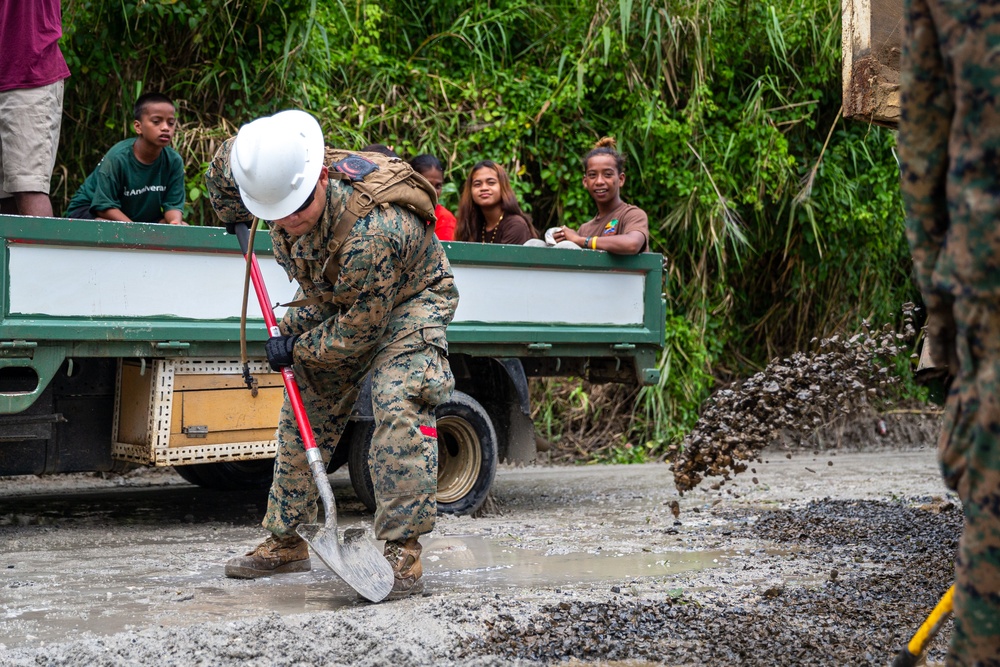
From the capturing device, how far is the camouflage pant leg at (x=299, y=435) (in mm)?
4363

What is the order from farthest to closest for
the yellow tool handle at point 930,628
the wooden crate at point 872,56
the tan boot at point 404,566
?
the tan boot at point 404,566, the wooden crate at point 872,56, the yellow tool handle at point 930,628

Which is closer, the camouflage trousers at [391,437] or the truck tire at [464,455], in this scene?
the camouflage trousers at [391,437]

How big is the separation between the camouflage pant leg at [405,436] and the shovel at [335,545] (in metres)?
0.13

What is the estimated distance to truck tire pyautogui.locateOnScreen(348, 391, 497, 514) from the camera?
20.2ft

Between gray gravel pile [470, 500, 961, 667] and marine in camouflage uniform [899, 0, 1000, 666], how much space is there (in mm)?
1394

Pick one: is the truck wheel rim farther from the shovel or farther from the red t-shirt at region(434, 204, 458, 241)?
the shovel

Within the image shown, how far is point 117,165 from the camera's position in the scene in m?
6.21

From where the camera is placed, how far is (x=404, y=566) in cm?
416

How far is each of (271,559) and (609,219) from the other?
3302 millimetres

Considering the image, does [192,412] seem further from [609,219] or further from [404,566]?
[609,219]

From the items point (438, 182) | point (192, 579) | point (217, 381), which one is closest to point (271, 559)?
point (192, 579)

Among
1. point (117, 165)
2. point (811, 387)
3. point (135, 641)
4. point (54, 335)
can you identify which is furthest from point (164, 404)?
point (811, 387)

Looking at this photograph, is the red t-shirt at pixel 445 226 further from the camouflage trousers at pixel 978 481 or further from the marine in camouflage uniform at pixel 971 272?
the camouflage trousers at pixel 978 481

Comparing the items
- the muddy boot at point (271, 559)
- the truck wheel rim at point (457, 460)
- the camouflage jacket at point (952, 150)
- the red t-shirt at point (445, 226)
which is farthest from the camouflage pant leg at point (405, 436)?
the red t-shirt at point (445, 226)
